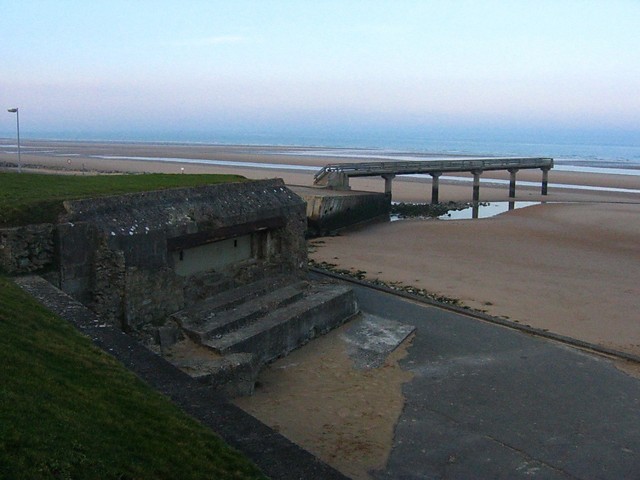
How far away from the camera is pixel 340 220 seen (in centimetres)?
2627

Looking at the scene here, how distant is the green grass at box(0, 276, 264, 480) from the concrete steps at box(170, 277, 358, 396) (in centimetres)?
272

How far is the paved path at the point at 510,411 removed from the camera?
7367mm

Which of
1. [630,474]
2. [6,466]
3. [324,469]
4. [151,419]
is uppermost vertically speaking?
[6,466]

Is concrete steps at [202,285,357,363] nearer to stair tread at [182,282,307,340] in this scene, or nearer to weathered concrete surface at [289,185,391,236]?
stair tread at [182,282,307,340]

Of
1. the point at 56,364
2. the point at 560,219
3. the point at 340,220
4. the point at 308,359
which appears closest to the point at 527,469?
the point at 308,359

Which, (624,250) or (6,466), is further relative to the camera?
(624,250)

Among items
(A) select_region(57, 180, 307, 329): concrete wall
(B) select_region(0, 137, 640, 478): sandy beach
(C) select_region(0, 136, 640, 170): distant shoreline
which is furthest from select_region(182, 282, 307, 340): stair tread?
(C) select_region(0, 136, 640, 170): distant shoreline

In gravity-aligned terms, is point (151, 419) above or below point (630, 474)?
above

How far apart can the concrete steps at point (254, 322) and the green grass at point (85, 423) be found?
2719 millimetres

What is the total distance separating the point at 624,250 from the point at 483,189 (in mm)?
22607

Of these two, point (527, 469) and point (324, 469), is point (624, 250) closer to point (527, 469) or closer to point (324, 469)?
point (527, 469)

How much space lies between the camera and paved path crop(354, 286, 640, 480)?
7.37m

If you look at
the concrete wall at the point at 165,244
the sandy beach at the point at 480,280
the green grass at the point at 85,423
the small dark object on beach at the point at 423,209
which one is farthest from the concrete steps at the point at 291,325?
the small dark object on beach at the point at 423,209

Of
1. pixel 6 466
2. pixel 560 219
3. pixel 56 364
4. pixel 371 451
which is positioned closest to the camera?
pixel 6 466
